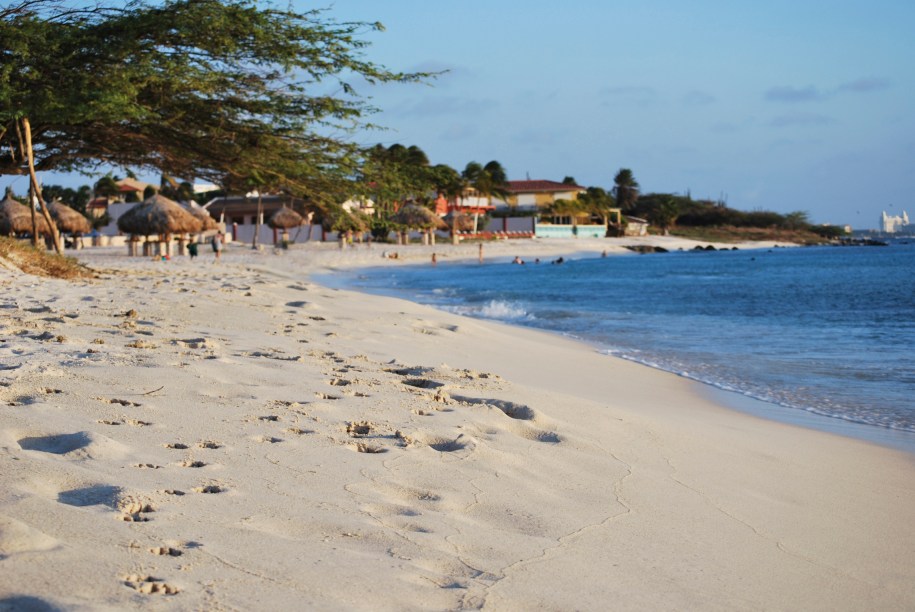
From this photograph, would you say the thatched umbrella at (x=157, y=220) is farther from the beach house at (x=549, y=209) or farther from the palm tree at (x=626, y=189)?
the palm tree at (x=626, y=189)

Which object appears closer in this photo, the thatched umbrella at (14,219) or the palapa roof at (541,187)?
the thatched umbrella at (14,219)

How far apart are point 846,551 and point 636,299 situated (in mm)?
18737

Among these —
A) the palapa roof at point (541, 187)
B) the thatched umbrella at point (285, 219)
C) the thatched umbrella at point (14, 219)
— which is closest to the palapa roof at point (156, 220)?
the thatched umbrella at point (14, 219)

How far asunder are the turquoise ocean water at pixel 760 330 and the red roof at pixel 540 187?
50.8 metres

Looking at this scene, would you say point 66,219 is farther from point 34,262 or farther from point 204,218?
point 34,262

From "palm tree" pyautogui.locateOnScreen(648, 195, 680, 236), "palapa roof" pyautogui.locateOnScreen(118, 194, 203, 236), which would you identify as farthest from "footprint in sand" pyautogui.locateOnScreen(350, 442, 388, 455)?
"palm tree" pyautogui.locateOnScreen(648, 195, 680, 236)

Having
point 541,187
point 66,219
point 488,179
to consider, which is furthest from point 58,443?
point 541,187

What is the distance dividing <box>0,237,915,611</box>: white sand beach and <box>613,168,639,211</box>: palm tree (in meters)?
92.0

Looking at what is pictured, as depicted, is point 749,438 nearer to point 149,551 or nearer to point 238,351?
point 238,351

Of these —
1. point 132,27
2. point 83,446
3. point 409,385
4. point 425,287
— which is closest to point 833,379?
point 409,385

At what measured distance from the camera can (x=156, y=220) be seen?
3497 cm

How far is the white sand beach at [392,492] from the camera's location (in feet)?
8.48

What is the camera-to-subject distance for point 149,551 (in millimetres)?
2607

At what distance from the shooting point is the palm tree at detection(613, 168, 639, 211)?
96.6 meters
